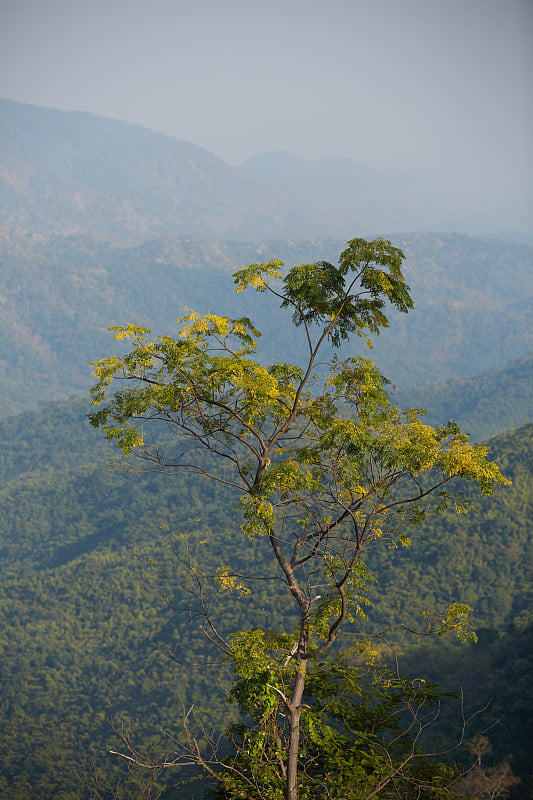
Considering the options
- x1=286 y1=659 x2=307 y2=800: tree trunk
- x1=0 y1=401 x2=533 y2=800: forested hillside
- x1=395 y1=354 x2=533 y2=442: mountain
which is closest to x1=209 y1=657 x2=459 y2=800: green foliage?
x1=286 y1=659 x2=307 y2=800: tree trunk

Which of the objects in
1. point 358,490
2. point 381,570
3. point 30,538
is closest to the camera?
point 358,490

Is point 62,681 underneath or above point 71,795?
above

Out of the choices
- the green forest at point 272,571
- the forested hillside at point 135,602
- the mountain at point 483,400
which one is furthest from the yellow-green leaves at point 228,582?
the mountain at point 483,400

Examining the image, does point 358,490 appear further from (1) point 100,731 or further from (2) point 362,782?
(1) point 100,731

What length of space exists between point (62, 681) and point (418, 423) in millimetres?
91277

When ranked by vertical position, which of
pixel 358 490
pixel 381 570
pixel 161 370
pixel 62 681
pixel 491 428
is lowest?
pixel 62 681

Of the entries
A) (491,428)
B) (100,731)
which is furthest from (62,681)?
(491,428)

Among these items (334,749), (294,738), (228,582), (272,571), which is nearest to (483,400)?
(272,571)

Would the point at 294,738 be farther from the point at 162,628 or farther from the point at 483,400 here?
the point at 483,400

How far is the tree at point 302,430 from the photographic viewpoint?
9359 mm

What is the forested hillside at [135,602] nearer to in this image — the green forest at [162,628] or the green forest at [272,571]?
the green forest at [162,628]

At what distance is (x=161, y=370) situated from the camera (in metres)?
9.98

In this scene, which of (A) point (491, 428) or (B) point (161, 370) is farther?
(A) point (491, 428)

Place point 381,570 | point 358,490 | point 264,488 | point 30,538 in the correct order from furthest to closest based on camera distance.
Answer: point 30,538 → point 381,570 → point 358,490 → point 264,488
